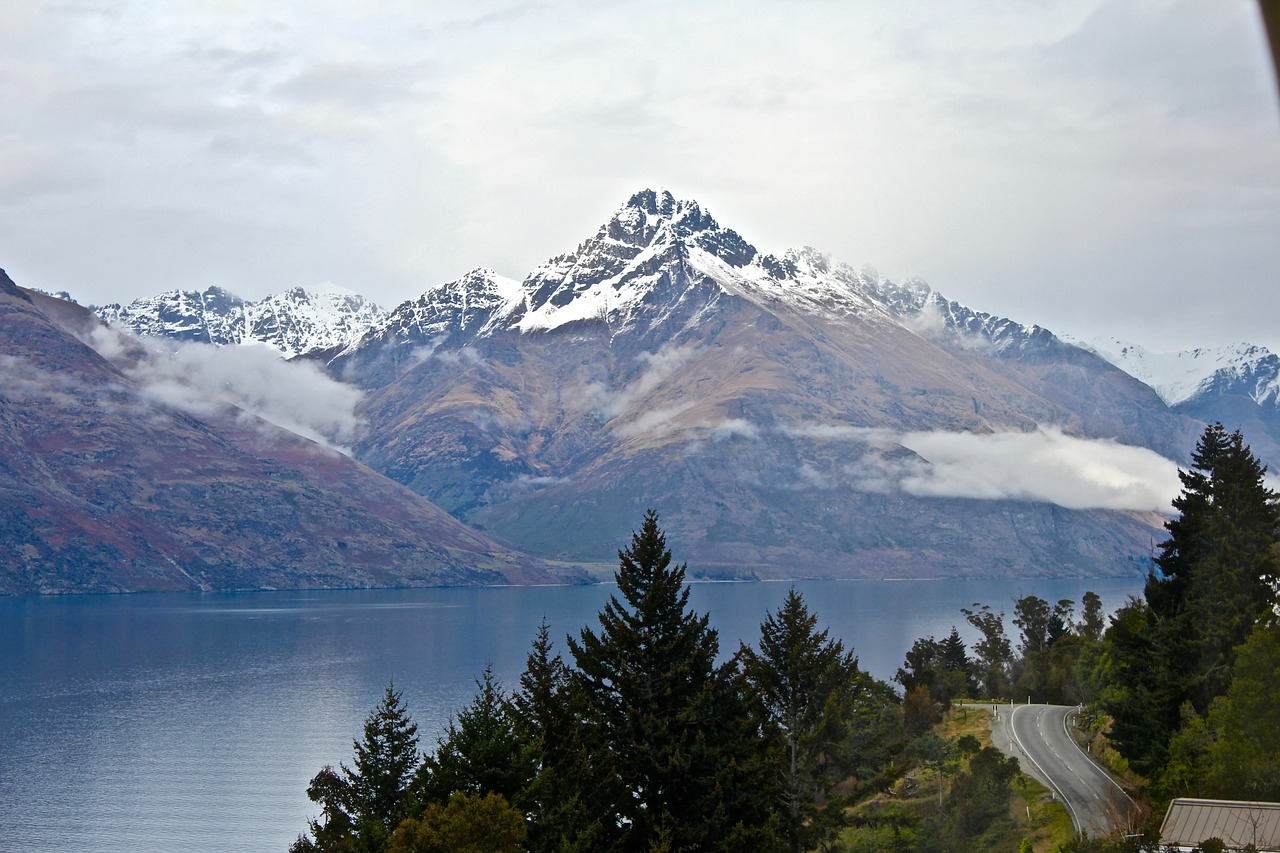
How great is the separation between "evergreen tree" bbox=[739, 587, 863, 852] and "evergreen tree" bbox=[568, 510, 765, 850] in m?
8.53

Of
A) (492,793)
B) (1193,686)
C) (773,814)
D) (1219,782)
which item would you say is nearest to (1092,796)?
(1193,686)

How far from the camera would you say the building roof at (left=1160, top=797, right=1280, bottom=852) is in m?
47.3

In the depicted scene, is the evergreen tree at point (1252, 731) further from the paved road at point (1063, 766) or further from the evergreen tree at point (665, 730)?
the evergreen tree at point (665, 730)

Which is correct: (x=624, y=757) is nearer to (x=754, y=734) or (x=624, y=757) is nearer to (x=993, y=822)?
(x=754, y=734)

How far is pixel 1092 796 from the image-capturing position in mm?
72188

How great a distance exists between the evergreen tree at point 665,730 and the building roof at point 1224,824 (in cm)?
1619

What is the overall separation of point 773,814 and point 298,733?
13061cm

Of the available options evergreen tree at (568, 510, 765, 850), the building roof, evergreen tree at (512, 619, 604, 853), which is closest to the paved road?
the building roof

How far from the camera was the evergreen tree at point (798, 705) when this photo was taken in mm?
58031

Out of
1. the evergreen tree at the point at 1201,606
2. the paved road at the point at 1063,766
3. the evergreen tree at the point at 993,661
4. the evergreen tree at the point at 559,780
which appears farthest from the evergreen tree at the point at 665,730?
the evergreen tree at the point at 993,661

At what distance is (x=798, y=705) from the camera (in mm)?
62500

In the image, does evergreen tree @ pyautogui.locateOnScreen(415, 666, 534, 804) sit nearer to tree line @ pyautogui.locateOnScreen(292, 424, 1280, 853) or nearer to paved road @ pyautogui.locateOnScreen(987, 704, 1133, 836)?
tree line @ pyautogui.locateOnScreen(292, 424, 1280, 853)

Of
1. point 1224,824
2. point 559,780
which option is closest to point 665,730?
point 559,780

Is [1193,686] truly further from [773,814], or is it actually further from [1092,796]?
[773,814]
